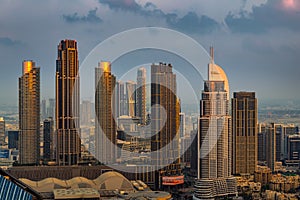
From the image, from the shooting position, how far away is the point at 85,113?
7996 millimetres

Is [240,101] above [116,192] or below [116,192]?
above

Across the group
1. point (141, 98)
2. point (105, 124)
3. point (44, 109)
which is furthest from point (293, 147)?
point (44, 109)

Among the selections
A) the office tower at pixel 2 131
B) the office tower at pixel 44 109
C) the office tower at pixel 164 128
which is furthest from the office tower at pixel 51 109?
the office tower at pixel 164 128

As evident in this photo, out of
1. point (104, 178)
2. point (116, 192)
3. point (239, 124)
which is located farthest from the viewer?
point (239, 124)

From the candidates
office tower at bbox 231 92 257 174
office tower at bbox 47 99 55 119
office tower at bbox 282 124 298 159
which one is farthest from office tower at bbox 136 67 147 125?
office tower at bbox 282 124 298 159

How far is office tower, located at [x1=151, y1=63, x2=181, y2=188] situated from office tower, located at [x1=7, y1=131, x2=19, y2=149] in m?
2.74

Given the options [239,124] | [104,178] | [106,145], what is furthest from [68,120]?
[239,124]

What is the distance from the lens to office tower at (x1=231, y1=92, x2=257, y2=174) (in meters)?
8.10

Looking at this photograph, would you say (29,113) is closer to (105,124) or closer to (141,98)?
(105,124)

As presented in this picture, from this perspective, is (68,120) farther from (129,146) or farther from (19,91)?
(129,146)

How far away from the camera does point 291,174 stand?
7.86 m

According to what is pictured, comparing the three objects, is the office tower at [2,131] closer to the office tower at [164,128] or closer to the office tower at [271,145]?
the office tower at [164,128]

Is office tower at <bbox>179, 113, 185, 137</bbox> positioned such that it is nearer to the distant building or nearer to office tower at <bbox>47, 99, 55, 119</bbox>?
the distant building

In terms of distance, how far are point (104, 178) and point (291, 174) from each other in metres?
3.15
